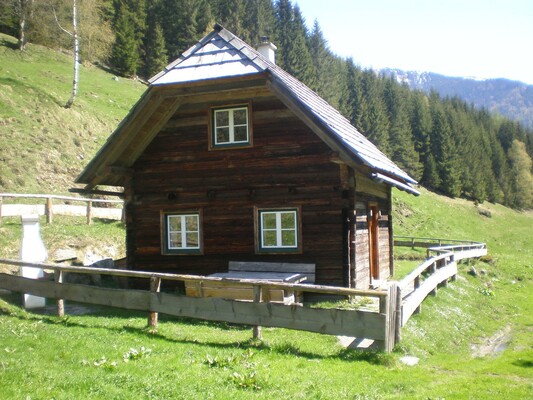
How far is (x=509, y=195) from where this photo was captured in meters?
83.1

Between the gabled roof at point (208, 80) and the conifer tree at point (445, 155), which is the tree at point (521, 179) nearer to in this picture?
the conifer tree at point (445, 155)

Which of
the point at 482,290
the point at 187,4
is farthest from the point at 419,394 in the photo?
the point at 187,4

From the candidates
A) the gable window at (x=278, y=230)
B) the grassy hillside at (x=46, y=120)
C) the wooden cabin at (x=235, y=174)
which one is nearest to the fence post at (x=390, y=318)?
the wooden cabin at (x=235, y=174)

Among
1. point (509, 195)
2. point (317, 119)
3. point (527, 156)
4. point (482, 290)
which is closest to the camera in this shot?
point (317, 119)

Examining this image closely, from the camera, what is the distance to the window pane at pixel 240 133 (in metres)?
15.2

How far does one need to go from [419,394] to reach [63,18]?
1658 inches

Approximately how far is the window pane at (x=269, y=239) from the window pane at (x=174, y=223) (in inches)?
113

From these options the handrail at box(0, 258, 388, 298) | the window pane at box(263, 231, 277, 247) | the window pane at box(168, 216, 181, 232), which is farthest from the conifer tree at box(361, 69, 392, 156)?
the handrail at box(0, 258, 388, 298)

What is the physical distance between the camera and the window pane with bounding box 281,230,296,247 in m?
14.5

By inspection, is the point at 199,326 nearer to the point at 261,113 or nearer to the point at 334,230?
the point at 334,230

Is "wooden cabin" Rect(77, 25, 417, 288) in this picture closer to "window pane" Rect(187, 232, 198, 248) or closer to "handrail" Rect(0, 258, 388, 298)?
"window pane" Rect(187, 232, 198, 248)

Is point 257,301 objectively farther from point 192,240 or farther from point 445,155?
point 445,155

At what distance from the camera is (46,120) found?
3066cm

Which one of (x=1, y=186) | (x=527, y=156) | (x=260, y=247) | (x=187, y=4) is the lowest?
(x=260, y=247)
